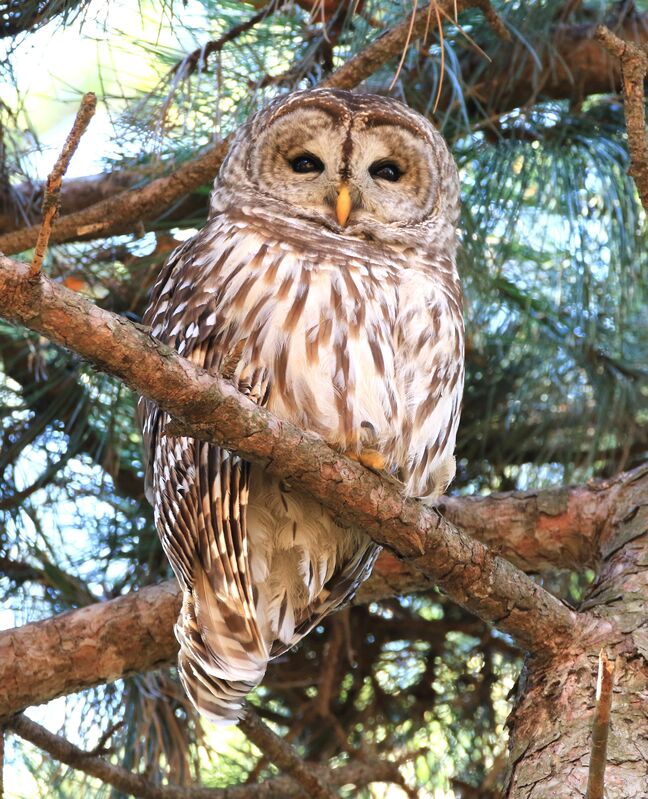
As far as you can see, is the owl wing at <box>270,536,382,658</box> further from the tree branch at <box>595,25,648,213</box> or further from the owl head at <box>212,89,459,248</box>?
the tree branch at <box>595,25,648,213</box>

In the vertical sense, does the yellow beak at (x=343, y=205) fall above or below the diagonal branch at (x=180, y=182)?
below

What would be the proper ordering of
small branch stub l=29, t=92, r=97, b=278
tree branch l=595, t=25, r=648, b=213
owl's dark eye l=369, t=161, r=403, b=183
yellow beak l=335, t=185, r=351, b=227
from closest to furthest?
small branch stub l=29, t=92, r=97, b=278 < tree branch l=595, t=25, r=648, b=213 < yellow beak l=335, t=185, r=351, b=227 < owl's dark eye l=369, t=161, r=403, b=183

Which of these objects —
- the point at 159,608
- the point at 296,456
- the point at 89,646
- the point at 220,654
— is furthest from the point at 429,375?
the point at 89,646

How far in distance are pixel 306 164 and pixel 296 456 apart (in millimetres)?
922

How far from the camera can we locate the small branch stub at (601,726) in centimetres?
121

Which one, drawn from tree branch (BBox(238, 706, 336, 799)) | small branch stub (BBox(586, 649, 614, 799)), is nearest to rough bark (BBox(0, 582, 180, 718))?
tree branch (BBox(238, 706, 336, 799))

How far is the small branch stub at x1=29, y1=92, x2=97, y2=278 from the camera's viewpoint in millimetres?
1185

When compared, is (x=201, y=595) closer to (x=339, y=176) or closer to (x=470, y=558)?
(x=470, y=558)

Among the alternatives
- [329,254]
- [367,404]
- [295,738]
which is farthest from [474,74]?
[295,738]

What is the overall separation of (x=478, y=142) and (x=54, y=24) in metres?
1.17

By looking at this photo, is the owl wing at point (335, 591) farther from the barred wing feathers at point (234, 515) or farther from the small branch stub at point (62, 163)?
the small branch stub at point (62, 163)

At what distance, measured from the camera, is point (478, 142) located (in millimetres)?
2955

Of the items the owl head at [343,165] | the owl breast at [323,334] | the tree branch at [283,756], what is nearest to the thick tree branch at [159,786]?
the tree branch at [283,756]

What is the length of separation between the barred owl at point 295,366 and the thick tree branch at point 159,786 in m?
0.35
